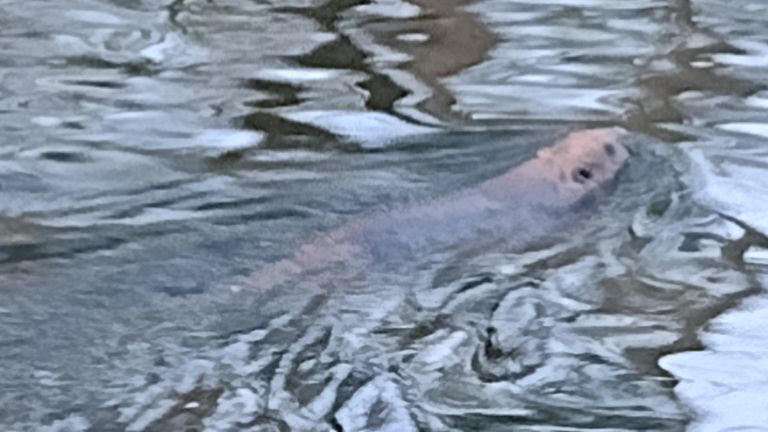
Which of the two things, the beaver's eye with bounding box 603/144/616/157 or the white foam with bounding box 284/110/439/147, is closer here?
the beaver's eye with bounding box 603/144/616/157

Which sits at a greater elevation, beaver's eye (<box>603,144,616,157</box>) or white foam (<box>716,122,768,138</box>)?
beaver's eye (<box>603,144,616,157</box>)

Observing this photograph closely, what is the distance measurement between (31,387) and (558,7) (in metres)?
4.24

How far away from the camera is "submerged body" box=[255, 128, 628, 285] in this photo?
4051 mm

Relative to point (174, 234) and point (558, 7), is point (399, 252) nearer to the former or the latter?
point (174, 234)

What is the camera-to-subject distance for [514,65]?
6062 millimetres

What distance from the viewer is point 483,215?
436 cm

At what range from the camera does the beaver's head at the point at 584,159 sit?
465 centimetres

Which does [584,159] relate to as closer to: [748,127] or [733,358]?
[748,127]

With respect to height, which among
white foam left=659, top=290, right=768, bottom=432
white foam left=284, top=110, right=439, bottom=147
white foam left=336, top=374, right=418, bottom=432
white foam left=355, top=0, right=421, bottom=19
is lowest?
white foam left=659, top=290, right=768, bottom=432

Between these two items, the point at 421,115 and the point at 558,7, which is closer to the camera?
the point at 421,115

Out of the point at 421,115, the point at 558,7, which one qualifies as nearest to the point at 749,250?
the point at 421,115

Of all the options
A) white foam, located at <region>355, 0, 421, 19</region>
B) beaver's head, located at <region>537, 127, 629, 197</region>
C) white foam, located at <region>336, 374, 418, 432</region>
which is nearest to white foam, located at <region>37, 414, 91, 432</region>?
white foam, located at <region>336, 374, 418, 432</region>

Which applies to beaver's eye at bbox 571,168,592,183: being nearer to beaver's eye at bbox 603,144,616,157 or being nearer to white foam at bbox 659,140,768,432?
beaver's eye at bbox 603,144,616,157

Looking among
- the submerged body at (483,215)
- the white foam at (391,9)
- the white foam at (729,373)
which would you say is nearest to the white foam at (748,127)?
the submerged body at (483,215)
